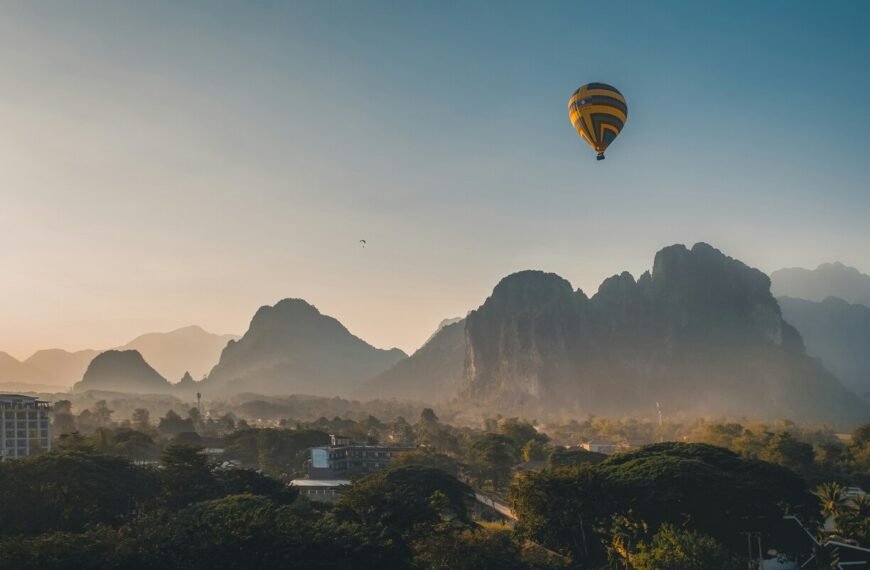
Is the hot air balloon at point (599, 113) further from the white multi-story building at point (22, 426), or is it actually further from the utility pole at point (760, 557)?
the white multi-story building at point (22, 426)

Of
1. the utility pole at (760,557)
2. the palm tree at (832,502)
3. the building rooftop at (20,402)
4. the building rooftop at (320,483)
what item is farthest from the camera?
the building rooftop at (20,402)

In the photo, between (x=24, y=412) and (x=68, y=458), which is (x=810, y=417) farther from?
(x=68, y=458)

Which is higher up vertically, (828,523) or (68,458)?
(68,458)

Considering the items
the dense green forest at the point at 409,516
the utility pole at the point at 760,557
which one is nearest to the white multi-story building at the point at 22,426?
the dense green forest at the point at 409,516

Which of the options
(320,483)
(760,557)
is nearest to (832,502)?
(760,557)

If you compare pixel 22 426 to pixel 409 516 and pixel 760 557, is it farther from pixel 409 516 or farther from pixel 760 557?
pixel 760 557

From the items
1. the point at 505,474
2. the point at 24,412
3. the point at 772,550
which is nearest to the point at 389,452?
the point at 505,474

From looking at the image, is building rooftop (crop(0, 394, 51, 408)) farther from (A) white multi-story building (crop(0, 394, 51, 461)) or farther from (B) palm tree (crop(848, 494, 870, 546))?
(B) palm tree (crop(848, 494, 870, 546))
